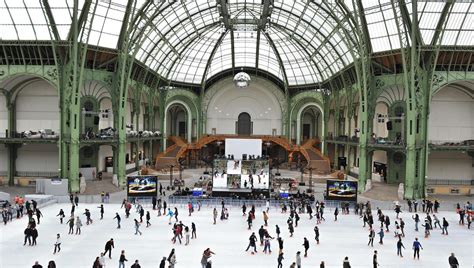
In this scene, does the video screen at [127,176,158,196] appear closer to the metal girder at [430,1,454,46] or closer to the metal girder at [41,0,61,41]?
the metal girder at [41,0,61,41]

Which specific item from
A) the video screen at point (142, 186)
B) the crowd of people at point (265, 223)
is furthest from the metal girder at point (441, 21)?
the video screen at point (142, 186)

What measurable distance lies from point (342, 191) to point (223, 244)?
1488cm

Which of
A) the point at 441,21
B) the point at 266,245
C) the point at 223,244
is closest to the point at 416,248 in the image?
the point at 266,245

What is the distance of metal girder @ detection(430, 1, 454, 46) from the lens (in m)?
35.0

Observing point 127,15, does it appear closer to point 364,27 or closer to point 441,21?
point 364,27

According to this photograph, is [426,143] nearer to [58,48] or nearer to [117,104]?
[117,104]

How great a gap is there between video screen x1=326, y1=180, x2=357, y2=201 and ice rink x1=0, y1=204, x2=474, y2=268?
13.1 feet

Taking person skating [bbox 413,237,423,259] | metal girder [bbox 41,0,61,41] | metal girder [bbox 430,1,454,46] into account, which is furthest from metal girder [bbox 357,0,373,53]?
metal girder [bbox 41,0,61,41]

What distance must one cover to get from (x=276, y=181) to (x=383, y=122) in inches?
598

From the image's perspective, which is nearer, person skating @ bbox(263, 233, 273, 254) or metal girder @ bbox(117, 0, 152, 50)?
person skating @ bbox(263, 233, 273, 254)

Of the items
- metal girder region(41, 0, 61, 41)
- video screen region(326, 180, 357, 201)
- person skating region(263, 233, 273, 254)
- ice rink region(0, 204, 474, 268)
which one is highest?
metal girder region(41, 0, 61, 41)

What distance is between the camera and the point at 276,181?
49.2 metres

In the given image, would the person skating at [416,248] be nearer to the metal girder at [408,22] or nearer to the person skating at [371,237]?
A: the person skating at [371,237]

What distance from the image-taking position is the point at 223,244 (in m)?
22.1
